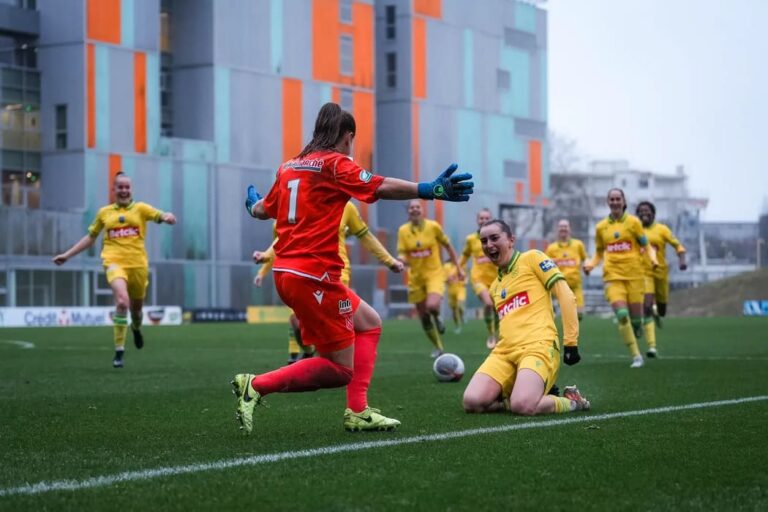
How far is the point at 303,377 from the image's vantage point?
316 inches

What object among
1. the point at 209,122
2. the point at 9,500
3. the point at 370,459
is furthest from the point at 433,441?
the point at 209,122

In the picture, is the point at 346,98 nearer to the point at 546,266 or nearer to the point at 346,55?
the point at 346,55

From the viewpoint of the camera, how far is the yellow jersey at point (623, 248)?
17.1 metres

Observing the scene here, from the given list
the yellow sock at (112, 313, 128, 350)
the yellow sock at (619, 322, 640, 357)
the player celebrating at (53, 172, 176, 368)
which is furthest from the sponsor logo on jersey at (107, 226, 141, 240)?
the yellow sock at (619, 322, 640, 357)

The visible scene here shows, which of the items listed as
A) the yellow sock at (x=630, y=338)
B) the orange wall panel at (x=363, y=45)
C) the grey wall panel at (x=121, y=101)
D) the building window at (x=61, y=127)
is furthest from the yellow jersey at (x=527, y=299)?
the orange wall panel at (x=363, y=45)

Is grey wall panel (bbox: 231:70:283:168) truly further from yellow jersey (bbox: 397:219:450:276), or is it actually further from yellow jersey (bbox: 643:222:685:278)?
yellow jersey (bbox: 397:219:450:276)

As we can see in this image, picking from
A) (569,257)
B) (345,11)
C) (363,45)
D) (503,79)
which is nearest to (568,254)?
(569,257)

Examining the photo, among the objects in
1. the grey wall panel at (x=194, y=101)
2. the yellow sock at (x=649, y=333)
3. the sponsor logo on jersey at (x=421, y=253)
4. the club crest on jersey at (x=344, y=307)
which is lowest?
the yellow sock at (x=649, y=333)

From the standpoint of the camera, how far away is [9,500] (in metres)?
5.66

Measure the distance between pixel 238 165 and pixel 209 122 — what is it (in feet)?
7.55

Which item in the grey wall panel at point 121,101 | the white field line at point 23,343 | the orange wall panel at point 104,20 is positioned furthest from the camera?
the grey wall panel at point 121,101

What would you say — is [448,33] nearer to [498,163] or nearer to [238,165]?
[498,163]

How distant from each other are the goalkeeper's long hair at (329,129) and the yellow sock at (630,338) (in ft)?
29.9

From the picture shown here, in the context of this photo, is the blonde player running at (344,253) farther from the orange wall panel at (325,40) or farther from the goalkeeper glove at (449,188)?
the orange wall panel at (325,40)
